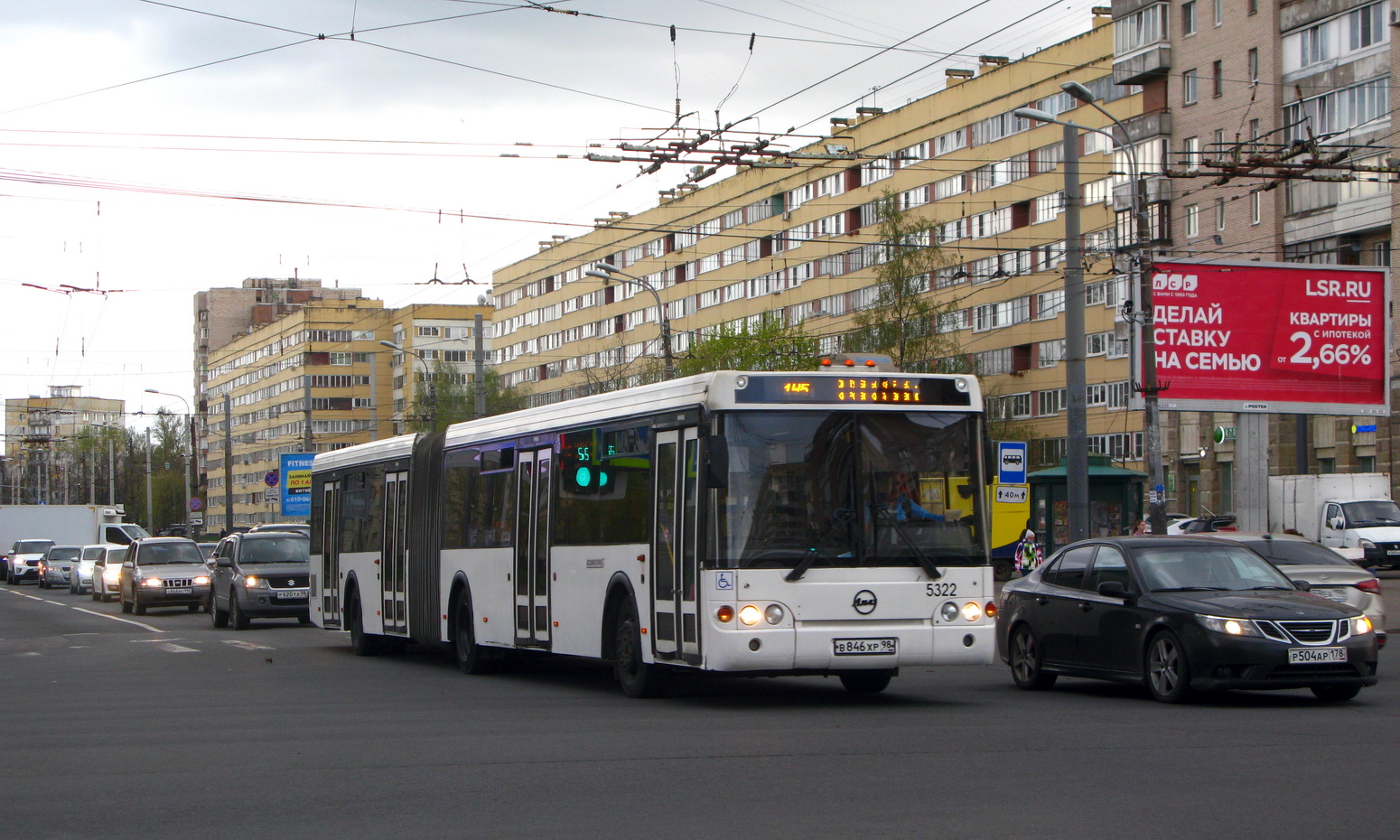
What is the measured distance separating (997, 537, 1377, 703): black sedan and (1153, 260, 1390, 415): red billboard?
18503mm

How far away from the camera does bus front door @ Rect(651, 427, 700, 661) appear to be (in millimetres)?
13359

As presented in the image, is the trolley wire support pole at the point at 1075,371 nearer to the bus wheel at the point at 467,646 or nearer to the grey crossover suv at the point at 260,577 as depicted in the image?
the bus wheel at the point at 467,646

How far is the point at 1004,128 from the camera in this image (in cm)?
6912

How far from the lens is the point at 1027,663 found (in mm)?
15602

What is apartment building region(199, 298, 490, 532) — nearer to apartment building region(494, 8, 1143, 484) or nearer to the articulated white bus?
apartment building region(494, 8, 1143, 484)

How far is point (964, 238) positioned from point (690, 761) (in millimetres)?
62266

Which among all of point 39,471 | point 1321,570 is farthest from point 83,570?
point 39,471

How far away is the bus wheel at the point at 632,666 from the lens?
47.2 ft

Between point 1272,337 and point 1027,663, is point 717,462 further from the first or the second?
point 1272,337

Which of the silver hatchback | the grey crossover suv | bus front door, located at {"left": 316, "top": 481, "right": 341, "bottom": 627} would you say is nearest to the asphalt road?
bus front door, located at {"left": 316, "top": 481, "right": 341, "bottom": 627}

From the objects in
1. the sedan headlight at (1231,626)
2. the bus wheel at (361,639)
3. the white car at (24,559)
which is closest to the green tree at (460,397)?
the white car at (24,559)

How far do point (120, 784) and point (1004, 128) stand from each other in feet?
207

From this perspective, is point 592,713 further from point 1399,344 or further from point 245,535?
point 1399,344

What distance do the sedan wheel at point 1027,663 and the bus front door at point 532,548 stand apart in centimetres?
445
